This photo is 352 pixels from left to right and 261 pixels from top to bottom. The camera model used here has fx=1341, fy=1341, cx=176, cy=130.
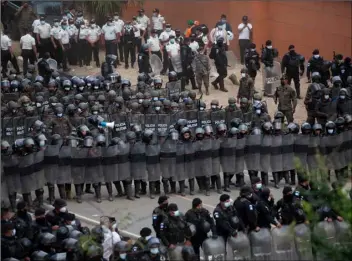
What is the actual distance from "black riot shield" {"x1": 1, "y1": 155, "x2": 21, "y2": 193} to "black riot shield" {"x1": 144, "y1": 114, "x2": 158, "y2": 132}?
3967 millimetres

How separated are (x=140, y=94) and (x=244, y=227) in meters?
7.51

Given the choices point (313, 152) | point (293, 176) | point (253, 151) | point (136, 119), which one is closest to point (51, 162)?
point (136, 119)

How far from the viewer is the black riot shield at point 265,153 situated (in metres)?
26.0

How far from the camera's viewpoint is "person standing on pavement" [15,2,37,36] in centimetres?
3569

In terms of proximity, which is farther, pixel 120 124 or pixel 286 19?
pixel 286 19

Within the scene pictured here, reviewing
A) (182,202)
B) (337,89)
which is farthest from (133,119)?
(337,89)

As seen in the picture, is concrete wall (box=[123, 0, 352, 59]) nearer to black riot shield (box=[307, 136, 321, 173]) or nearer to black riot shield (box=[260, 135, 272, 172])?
black riot shield (box=[307, 136, 321, 173])

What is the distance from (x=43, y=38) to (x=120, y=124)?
26.2ft

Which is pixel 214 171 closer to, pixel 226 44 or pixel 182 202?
pixel 182 202

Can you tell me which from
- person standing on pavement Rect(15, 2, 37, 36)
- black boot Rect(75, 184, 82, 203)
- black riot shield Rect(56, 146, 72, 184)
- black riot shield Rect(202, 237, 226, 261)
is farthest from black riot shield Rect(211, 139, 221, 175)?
person standing on pavement Rect(15, 2, 37, 36)

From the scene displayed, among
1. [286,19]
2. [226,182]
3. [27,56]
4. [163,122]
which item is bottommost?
[226,182]

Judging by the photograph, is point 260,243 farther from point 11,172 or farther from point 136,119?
point 136,119

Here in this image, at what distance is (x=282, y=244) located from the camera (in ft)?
71.0

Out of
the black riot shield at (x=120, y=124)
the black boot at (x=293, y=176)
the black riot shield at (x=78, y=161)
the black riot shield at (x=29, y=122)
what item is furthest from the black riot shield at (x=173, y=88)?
the black riot shield at (x=78, y=161)
